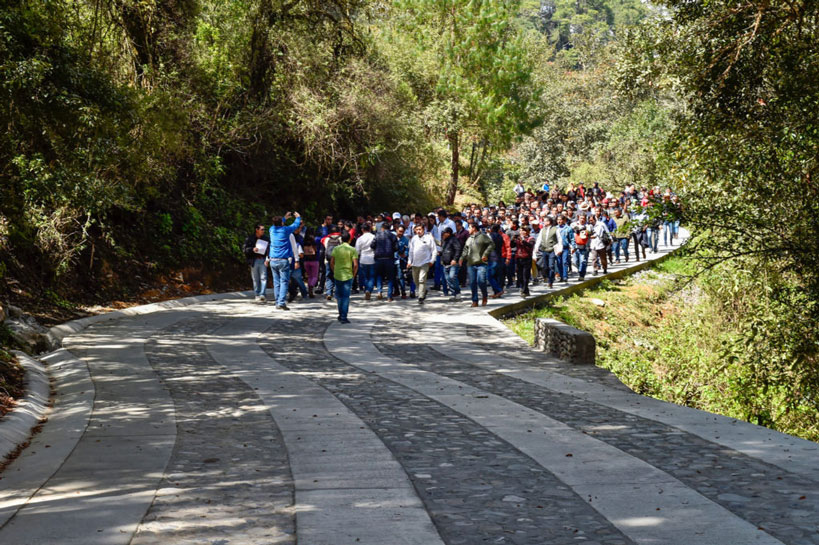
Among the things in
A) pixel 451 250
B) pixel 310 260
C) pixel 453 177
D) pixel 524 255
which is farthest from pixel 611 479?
pixel 453 177

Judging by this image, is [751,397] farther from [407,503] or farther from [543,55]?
[543,55]

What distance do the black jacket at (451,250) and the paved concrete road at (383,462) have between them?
837 cm

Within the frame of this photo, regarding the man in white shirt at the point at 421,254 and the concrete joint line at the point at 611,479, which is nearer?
the concrete joint line at the point at 611,479

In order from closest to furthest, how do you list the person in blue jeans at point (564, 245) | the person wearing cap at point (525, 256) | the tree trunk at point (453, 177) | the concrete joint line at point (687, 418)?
the concrete joint line at point (687, 418), the person wearing cap at point (525, 256), the person in blue jeans at point (564, 245), the tree trunk at point (453, 177)

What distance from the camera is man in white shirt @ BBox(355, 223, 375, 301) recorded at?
18594mm

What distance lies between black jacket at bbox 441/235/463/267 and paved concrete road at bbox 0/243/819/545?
8372 millimetres

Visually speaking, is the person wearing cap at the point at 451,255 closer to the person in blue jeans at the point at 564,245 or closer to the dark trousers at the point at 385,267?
the dark trousers at the point at 385,267

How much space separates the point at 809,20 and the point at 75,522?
11.4m

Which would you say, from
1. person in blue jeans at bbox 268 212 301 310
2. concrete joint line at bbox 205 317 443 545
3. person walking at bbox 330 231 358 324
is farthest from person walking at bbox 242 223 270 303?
concrete joint line at bbox 205 317 443 545

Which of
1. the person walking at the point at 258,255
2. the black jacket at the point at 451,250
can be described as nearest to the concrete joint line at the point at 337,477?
the person walking at the point at 258,255

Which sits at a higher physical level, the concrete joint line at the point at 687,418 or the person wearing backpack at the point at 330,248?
the person wearing backpack at the point at 330,248

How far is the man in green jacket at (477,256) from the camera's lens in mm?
17797

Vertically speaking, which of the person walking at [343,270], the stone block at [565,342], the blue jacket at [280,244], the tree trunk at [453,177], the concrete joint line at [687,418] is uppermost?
the tree trunk at [453,177]

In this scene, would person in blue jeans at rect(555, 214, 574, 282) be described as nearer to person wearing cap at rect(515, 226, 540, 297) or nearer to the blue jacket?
person wearing cap at rect(515, 226, 540, 297)
